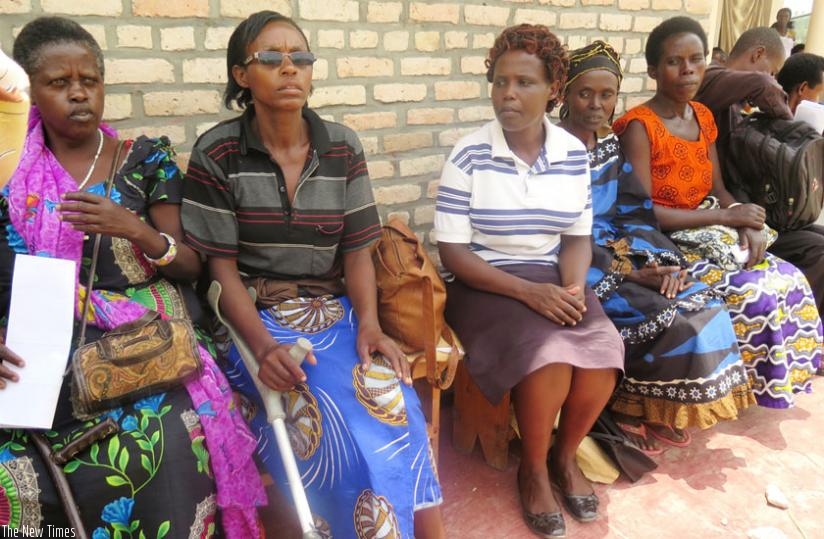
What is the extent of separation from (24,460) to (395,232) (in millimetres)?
1415

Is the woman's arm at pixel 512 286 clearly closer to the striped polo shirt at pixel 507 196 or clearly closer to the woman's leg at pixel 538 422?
the striped polo shirt at pixel 507 196

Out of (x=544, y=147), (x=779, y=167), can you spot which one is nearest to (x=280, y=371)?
(x=544, y=147)

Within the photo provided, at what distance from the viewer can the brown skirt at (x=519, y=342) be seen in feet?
7.41

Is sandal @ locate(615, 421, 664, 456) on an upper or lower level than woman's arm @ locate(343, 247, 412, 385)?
lower

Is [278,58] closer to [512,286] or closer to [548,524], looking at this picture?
[512,286]

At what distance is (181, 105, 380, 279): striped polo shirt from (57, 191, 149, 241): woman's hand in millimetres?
220

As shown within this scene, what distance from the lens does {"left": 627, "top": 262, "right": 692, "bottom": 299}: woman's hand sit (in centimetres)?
274

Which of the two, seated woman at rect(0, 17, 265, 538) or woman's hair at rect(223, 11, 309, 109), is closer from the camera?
seated woman at rect(0, 17, 265, 538)

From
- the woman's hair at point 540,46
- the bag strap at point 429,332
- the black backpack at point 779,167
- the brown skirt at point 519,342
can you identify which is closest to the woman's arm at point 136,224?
the bag strap at point 429,332

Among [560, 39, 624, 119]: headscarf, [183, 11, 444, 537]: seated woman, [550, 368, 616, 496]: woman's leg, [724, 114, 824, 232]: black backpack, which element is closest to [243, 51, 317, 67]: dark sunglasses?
[183, 11, 444, 537]: seated woman

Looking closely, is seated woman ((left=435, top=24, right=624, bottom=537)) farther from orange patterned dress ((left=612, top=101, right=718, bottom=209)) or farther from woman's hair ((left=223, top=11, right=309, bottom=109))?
woman's hair ((left=223, top=11, right=309, bottom=109))

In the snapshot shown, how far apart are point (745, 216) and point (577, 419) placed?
148 centimetres

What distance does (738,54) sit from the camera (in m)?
3.96

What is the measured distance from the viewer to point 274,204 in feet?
7.16
